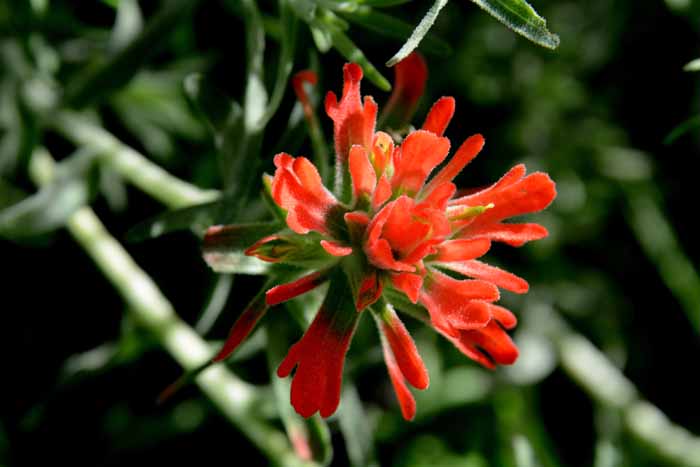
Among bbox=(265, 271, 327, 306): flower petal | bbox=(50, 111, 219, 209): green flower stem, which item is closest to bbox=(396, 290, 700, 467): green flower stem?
bbox=(50, 111, 219, 209): green flower stem

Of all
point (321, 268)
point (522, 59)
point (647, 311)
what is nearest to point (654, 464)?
point (647, 311)

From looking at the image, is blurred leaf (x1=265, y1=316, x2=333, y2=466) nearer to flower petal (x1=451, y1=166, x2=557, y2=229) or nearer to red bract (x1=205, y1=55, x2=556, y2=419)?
red bract (x1=205, y1=55, x2=556, y2=419)

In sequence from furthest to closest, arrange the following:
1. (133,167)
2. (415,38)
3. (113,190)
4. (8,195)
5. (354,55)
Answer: (113,190) → (8,195) → (133,167) → (354,55) → (415,38)

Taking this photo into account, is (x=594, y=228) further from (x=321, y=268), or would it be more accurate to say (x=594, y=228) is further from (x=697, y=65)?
(x=321, y=268)

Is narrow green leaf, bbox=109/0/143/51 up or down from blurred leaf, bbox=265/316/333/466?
up

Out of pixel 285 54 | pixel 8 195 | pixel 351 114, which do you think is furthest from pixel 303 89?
pixel 8 195

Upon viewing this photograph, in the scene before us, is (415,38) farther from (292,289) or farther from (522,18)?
(292,289)
